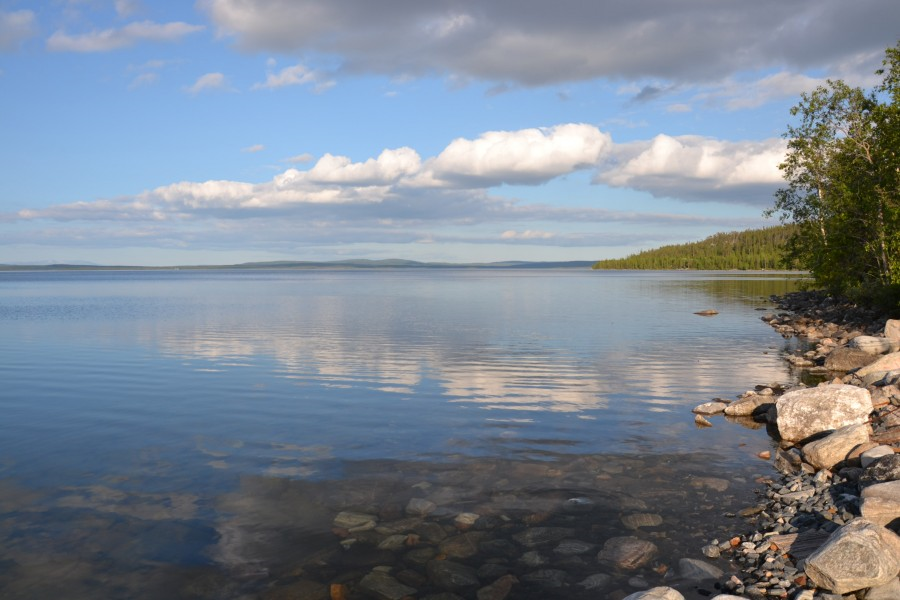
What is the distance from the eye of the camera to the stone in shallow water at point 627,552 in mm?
10055

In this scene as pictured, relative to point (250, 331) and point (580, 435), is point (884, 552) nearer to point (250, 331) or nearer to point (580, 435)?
point (580, 435)

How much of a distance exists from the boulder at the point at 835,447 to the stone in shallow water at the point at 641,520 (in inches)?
190

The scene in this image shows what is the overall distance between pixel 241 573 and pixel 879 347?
26139 millimetres

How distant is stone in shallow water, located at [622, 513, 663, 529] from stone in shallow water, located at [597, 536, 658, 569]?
55cm

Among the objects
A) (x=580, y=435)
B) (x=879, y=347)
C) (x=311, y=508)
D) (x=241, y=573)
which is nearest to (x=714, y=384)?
(x=879, y=347)

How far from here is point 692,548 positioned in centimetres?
1040

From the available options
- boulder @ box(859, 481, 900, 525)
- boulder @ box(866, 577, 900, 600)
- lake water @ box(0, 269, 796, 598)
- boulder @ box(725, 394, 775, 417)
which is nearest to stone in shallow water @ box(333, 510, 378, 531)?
lake water @ box(0, 269, 796, 598)

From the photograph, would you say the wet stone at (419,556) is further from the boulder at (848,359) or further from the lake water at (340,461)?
the boulder at (848,359)

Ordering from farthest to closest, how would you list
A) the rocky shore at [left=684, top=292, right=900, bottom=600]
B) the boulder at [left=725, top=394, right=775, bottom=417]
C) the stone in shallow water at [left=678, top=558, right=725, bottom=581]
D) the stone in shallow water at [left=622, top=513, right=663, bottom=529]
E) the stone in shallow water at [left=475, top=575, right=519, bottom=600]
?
the boulder at [left=725, top=394, right=775, bottom=417] → the stone in shallow water at [left=622, top=513, right=663, bottom=529] → the stone in shallow water at [left=678, top=558, right=725, bottom=581] → the stone in shallow water at [left=475, top=575, right=519, bottom=600] → the rocky shore at [left=684, top=292, right=900, bottom=600]

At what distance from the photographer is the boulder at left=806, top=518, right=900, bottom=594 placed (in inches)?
333

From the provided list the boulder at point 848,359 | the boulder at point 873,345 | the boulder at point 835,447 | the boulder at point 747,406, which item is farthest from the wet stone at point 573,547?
the boulder at point 873,345

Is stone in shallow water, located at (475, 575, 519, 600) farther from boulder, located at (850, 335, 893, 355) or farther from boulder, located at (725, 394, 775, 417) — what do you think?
boulder, located at (850, 335, 893, 355)

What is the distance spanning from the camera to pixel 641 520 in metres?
11.5

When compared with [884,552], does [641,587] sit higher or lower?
lower
